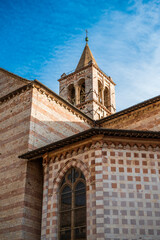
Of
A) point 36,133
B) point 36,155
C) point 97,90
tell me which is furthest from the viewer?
point 97,90

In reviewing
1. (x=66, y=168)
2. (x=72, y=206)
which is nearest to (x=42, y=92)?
(x=66, y=168)

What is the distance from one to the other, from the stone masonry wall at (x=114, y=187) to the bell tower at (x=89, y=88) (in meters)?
15.6

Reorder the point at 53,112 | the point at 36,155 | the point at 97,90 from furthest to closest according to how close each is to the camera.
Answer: the point at 97,90 → the point at 53,112 → the point at 36,155

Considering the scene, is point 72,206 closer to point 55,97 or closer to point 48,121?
point 48,121

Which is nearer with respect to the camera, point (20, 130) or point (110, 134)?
point (110, 134)

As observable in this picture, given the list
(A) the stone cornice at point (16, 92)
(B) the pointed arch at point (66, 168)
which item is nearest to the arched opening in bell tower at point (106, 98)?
(A) the stone cornice at point (16, 92)

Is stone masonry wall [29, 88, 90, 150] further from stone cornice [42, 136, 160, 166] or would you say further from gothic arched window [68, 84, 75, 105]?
gothic arched window [68, 84, 75, 105]

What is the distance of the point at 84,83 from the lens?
102 feet

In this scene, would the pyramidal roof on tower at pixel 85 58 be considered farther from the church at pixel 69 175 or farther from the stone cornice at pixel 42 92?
the church at pixel 69 175

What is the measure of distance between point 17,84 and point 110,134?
22.3ft

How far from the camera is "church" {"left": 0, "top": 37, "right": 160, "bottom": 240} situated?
34.7ft

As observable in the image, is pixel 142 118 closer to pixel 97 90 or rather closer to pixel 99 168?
pixel 99 168

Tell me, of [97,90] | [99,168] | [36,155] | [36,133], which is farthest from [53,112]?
[97,90]

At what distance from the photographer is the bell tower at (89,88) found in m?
28.4
